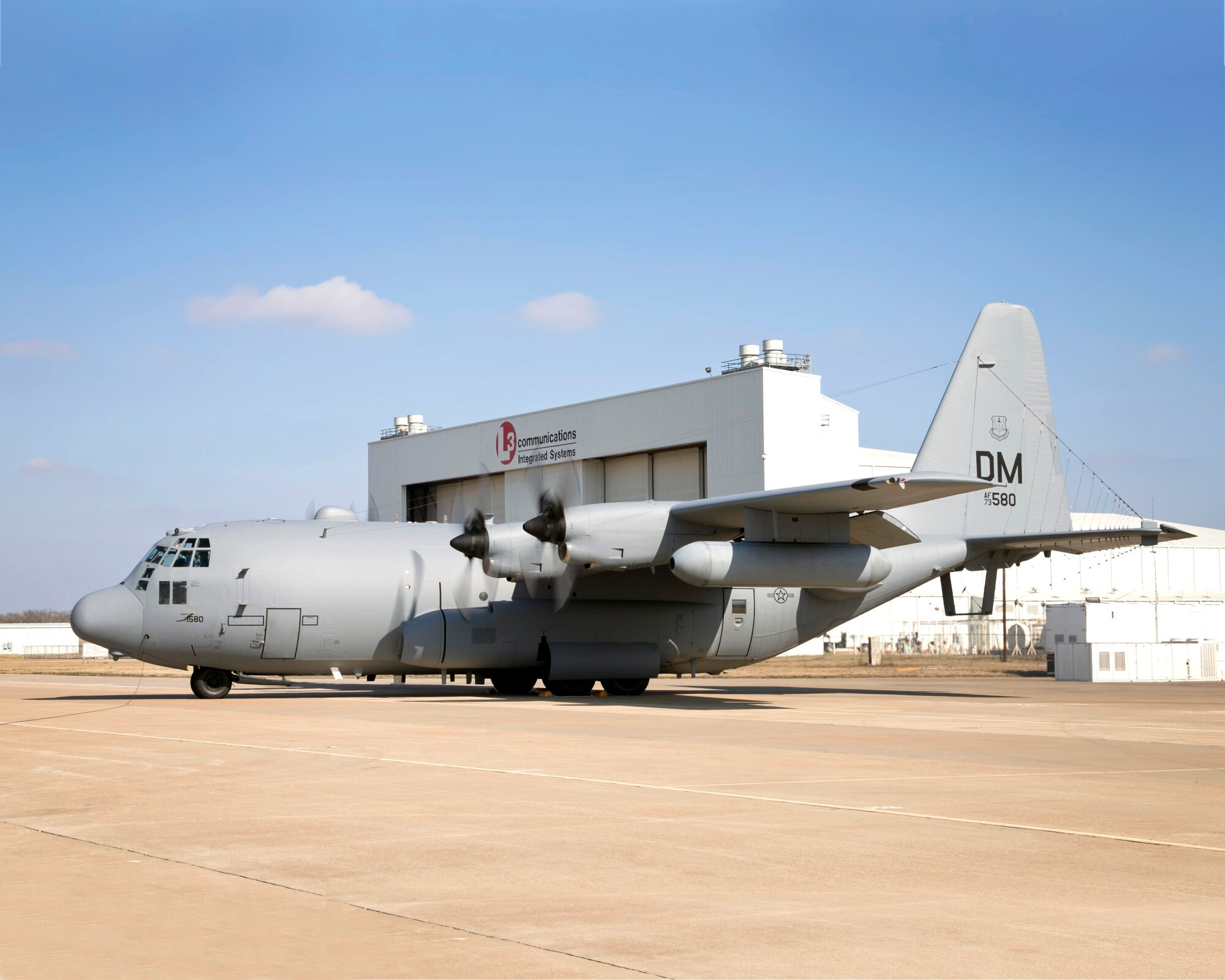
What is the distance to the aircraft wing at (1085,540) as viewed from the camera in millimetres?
28438

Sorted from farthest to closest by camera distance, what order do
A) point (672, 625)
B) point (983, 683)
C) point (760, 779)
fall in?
Result: 1. point (983, 683)
2. point (672, 625)
3. point (760, 779)

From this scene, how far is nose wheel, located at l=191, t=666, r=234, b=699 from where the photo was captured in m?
28.0

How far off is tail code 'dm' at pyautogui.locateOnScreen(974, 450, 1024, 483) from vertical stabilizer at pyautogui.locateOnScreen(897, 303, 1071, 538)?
0.05 feet

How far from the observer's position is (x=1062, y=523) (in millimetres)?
32688

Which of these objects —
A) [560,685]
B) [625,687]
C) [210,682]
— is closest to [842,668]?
[625,687]

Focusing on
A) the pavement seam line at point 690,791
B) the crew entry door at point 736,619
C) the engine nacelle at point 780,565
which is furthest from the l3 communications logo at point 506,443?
the pavement seam line at point 690,791

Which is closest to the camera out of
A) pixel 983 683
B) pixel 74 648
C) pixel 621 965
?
Answer: pixel 621 965

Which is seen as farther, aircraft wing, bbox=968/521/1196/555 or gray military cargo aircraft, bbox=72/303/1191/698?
aircraft wing, bbox=968/521/1196/555

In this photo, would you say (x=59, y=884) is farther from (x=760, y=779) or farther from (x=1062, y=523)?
(x=1062, y=523)

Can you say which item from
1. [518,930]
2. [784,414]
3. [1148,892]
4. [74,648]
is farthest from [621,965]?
[74,648]

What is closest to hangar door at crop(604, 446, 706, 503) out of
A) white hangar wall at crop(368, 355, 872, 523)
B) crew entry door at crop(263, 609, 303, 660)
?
white hangar wall at crop(368, 355, 872, 523)

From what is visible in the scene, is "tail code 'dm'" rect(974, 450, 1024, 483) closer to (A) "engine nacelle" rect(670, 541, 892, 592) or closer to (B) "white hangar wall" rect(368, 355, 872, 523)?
(A) "engine nacelle" rect(670, 541, 892, 592)

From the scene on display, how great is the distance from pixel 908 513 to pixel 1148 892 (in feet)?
79.7

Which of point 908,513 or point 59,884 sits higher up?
point 908,513
